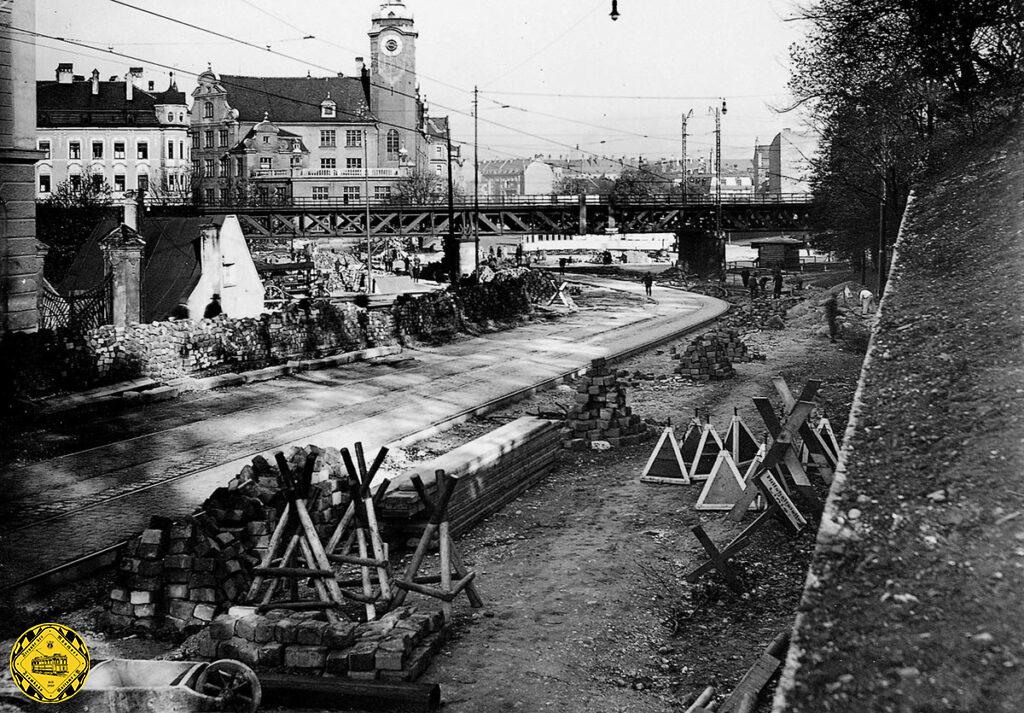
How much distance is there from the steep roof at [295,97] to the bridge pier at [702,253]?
35.2 meters

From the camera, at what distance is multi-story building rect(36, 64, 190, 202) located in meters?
64.2

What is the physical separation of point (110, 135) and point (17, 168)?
45.8m

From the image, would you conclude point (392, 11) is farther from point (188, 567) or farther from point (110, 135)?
point (188, 567)

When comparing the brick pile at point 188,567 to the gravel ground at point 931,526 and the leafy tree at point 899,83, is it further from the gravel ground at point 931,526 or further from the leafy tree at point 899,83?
the leafy tree at point 899,83

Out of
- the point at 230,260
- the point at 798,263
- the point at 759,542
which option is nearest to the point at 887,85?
the point at 230,260

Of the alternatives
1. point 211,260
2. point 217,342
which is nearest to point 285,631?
point 217,342

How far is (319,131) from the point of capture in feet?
328

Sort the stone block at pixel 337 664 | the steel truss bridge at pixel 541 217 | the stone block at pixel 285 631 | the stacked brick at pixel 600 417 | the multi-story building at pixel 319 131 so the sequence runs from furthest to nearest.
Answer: the multi-story building at pixel 319 131 < the steel truss bridge at pixel 541 217 < the stacked brick at pixel 600 417 < the stone block at pixel 285 631 < the stone block at pixel 337 664

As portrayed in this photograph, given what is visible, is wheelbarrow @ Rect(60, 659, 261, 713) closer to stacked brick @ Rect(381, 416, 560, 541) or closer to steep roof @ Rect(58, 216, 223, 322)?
stacked brick @ Rect(381, 416, 560, 541)

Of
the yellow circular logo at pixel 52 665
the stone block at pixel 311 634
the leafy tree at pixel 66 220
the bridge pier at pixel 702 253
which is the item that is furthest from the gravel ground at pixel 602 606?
the bridge pier at pixel 702 253

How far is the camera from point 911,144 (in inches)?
1194

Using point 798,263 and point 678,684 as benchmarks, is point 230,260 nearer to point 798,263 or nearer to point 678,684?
point 678,684

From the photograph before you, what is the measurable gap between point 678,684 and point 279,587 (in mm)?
4288

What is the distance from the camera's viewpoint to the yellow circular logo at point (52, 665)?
7164 millimetres
